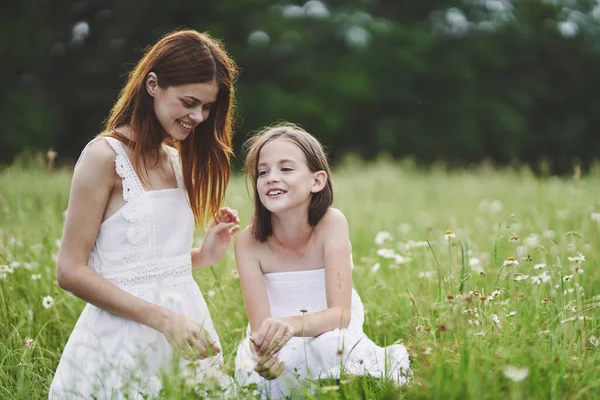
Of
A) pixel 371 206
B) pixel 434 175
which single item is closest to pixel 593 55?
pixel 434 175

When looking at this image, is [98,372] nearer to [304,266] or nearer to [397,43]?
[304,266]

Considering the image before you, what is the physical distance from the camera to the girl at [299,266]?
230cm

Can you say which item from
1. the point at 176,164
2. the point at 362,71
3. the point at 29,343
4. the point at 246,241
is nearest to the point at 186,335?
the point at 246,241

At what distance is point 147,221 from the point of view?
2357 mm

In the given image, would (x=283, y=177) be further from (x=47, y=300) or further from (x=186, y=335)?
(x=47, y=300)

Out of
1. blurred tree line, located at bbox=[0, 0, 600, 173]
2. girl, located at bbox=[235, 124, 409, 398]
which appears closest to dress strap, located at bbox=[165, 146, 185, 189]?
girl, located at bbox=[235, 124, 409, 398]

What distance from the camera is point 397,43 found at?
20.8 meters

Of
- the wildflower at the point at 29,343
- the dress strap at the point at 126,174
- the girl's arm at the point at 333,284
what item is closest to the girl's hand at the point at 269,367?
the girl's arm at the point at 333,284

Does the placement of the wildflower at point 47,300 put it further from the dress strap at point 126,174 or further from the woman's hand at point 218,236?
the dress strap at point 126,174

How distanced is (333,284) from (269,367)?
0.43 m

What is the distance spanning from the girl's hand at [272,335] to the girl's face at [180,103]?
86 centimetres

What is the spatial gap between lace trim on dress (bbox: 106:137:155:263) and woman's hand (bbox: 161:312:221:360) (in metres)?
0.30

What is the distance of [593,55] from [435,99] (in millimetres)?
7163

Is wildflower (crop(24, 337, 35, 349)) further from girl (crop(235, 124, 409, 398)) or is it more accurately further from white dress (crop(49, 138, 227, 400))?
girl (crop(235, 124, 409, 398))
